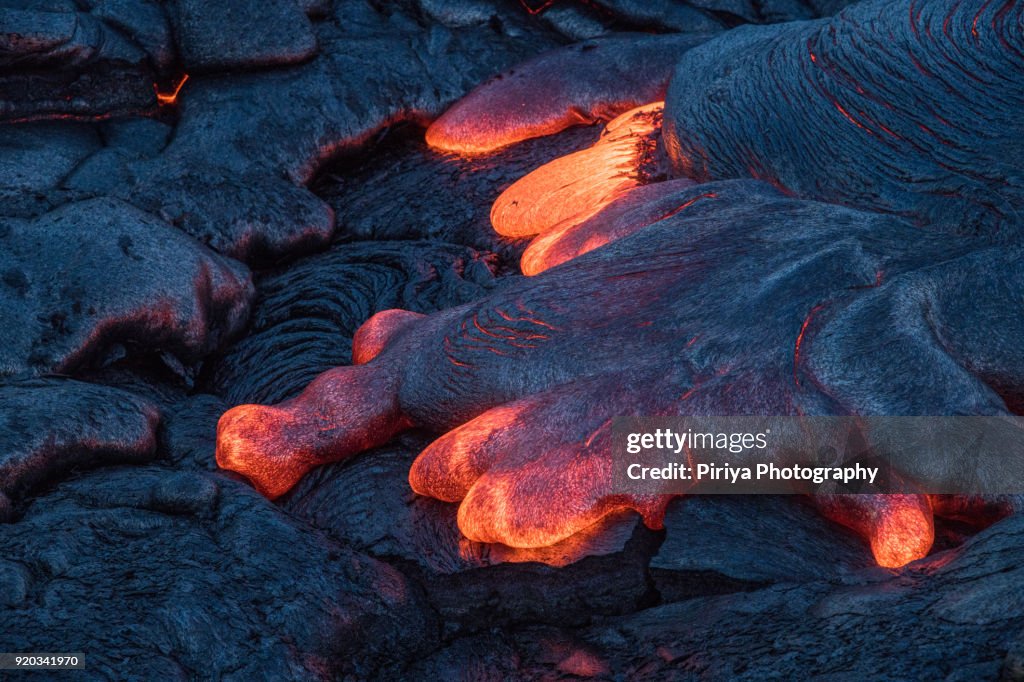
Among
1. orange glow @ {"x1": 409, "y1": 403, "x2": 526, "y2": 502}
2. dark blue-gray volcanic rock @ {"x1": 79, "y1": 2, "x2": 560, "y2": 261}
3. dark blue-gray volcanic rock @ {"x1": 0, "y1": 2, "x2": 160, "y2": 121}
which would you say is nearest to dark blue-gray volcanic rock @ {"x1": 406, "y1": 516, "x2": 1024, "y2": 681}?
orange glow @ {"x1": 409, "y1": 403, "x2": 526, "y2": 502}

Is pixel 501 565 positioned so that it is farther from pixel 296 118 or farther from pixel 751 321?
pixel 296 118

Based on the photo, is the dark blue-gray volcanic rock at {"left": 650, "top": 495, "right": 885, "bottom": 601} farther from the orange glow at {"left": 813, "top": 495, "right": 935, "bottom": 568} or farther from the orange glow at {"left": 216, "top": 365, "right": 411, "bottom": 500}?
the orange glow at {"left": 216, "top": 365, "right": 411, "bottom": 500}

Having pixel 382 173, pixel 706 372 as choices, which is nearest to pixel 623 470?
pixel 706 372

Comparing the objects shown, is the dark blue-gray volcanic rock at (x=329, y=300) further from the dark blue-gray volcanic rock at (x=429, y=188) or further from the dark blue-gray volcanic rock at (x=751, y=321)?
the dark blue-gray volcanic rock at (x=751, y=321)

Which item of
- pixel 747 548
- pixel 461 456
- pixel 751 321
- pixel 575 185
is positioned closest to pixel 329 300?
pixel 575 185

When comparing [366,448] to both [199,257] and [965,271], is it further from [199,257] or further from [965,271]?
[965,271]

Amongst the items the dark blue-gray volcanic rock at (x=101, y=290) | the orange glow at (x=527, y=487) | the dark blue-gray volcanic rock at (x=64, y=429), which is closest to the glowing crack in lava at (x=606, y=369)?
the orange glow at (x=527, y=487)
